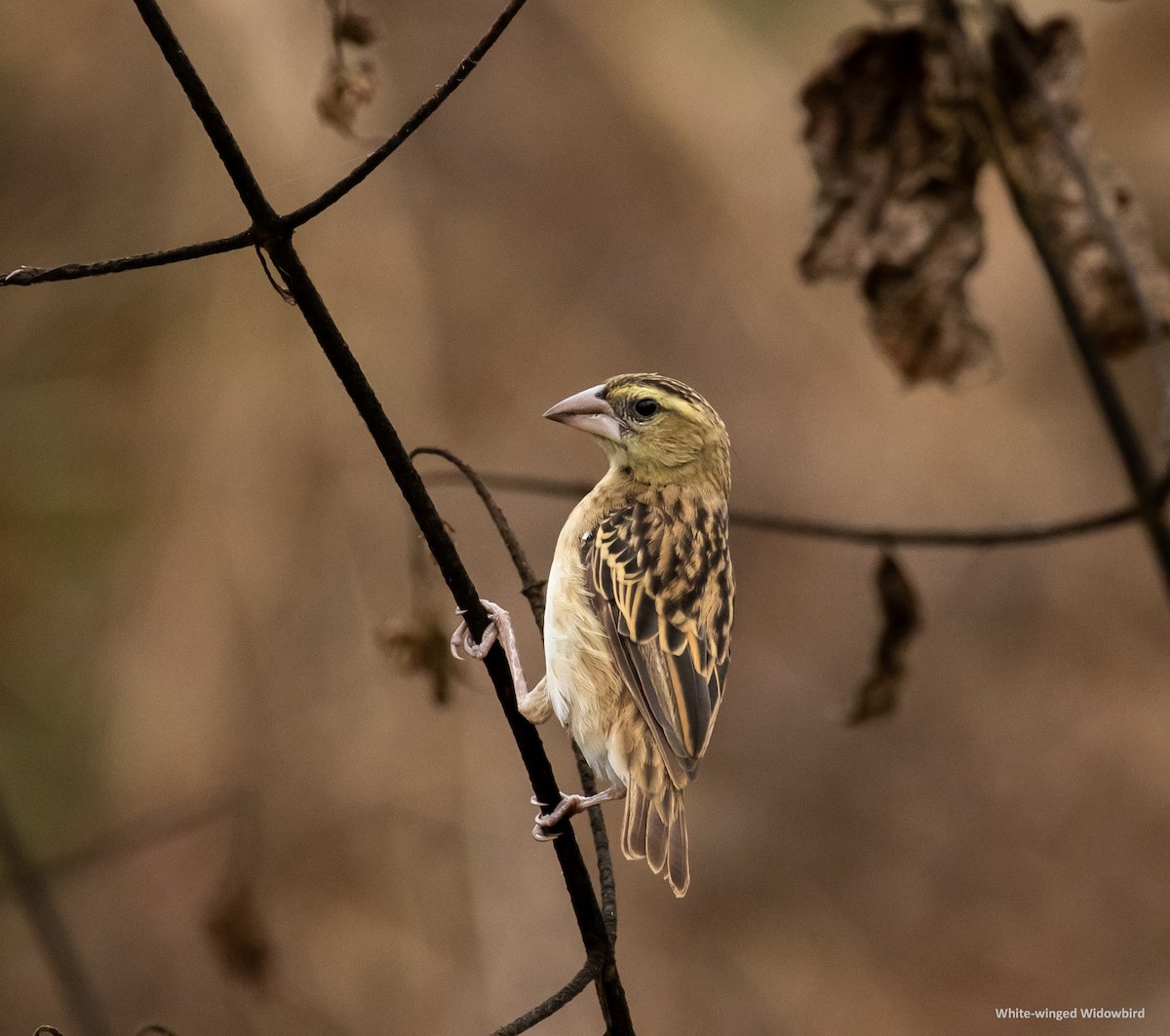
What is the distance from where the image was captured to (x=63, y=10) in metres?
7.23

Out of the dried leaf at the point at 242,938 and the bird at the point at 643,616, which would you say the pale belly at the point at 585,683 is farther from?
the dried leaf at the point at 242,938

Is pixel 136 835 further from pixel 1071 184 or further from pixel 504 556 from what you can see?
pixel 1071 184

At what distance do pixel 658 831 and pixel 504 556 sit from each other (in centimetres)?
394

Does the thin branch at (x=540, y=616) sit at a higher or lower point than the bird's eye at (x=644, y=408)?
lower

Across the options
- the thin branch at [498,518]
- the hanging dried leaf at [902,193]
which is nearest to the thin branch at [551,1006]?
the thin branch at [498,518]

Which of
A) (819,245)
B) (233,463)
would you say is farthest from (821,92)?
(233,463)

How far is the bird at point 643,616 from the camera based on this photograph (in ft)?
11.4

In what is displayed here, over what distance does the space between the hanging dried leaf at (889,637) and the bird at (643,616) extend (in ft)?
1.41

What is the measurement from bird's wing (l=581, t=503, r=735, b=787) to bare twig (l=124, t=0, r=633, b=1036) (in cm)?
85

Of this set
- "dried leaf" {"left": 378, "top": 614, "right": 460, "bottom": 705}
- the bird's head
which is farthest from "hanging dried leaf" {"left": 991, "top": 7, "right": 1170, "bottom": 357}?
"dried leaf" {"left": 378, "top": 614, "right": 460, "bottom": 705}

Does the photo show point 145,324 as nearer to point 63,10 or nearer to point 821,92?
point 63,10

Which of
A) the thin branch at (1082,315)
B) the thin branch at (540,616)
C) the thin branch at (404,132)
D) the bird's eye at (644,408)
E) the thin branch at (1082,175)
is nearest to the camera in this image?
the thin branch at (404,132)

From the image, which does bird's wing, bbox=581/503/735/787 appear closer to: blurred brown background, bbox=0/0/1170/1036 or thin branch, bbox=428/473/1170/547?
thin branch, bbox=428/473/1170/547

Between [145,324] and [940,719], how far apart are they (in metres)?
5.17
